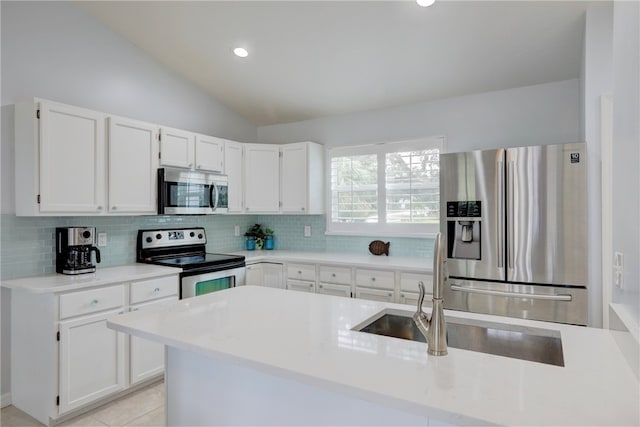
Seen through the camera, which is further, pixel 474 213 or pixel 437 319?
pixel 474 213

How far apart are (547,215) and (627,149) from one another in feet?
5.37

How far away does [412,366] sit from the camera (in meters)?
1.12

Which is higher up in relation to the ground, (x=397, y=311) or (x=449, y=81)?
(x=449, y=81)

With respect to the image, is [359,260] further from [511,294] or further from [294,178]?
[511,294]

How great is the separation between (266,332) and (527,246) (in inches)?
81.9

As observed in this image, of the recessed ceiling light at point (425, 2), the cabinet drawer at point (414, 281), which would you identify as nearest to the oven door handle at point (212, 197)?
the cabinet drawer at point (414, 281)

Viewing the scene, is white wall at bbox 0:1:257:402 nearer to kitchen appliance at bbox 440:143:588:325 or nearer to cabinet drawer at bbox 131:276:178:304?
cabinet drawer at bbox 131:276:178:304

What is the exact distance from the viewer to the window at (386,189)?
381cm

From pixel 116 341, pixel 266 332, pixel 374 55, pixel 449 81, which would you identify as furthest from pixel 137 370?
pixel 449 81

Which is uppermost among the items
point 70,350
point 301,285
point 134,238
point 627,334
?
point 134,238

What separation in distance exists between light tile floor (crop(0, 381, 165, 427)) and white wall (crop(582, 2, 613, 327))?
3.03m

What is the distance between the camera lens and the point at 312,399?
1300 mm

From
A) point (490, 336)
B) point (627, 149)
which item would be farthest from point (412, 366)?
point (627, 149)

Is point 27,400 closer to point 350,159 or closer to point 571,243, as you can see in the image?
point 350,159
